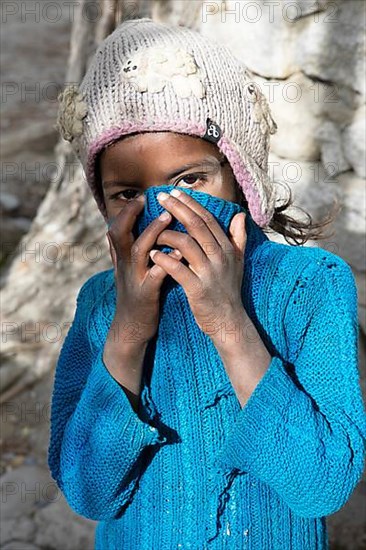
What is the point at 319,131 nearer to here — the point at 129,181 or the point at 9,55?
the point at 129,181

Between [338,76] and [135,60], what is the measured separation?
103 cm

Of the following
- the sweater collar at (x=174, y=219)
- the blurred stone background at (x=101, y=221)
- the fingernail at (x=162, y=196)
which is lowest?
the blurred stone background at (x=101, y=221)

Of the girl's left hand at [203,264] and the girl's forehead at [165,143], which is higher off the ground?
the girl's forehead at [165,143]

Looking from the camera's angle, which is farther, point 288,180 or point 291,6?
point 288,180

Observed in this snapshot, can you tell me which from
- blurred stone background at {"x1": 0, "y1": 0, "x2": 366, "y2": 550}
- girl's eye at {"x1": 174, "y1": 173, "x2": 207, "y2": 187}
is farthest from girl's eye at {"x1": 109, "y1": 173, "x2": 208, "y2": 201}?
blurred stone background at {"x1": 0, "y1": 0, "x2": 366, "y2": 550}

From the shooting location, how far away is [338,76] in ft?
7.32

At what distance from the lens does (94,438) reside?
4.35 ft

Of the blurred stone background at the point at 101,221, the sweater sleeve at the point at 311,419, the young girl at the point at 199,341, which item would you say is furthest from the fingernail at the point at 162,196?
the blurred stone background at the point at 101,221

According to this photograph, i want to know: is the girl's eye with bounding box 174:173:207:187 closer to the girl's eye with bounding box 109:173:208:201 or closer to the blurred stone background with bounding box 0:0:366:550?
the girl's eye with bounding box 109:173:208:201

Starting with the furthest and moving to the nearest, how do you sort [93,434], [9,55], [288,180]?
[9,55] < [288,180] < [93,434]

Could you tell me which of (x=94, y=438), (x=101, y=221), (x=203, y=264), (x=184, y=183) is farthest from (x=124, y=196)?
(x=101, y=221)

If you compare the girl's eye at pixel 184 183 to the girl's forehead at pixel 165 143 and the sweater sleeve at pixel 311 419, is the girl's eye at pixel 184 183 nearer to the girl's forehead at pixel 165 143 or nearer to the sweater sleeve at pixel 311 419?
the girl's forehead at pixel 165 143

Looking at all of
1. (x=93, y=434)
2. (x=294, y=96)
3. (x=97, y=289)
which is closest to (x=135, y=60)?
(x=97, y=289)

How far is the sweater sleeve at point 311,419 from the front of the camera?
3.95 ft
